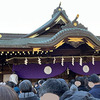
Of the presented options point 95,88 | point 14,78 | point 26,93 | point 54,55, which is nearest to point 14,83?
point 14,78

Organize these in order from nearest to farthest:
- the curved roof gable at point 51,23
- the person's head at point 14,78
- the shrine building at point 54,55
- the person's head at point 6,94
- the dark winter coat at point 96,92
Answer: the person's head at point 6,94 < the dark winter coat at point 96,92 < the shrine building at point 54,55 < the person's head at point 14,78 < the curved roof gable at point 51,23

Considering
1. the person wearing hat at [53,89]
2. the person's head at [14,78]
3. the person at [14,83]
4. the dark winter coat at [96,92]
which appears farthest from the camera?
the person's head at [14,78]

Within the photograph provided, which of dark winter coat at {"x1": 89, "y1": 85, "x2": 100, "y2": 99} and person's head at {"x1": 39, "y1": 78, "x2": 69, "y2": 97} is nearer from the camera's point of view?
person's head at {"x1": 39, "y1": 78, "x2": 69, "y2": 97}

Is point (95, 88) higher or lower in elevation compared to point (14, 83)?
higher

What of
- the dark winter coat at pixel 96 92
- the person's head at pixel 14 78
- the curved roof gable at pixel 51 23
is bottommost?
the person's head at pixel 14 78

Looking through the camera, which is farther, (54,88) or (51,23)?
(51,23)

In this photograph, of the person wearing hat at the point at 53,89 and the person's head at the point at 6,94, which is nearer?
the person's head at the point at 6,94

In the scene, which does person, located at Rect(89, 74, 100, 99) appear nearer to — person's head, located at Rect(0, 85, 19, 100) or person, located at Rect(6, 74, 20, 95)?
person, located at Rect(6, 74, 20, 95)

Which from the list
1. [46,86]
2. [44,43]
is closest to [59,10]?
[44,43]

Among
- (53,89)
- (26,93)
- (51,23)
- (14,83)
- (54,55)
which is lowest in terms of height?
(14,83)

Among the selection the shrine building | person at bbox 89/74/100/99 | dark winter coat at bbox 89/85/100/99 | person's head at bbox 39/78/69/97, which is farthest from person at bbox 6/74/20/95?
person's head at bbox 39/78/69/97

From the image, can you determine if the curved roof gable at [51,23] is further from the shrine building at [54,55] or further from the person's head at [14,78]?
the person's head at [14,78]

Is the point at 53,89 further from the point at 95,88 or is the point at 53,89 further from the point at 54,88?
the point at 95,88

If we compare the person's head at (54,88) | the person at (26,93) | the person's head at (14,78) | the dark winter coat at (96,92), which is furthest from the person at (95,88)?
the person's head at (14,78)
